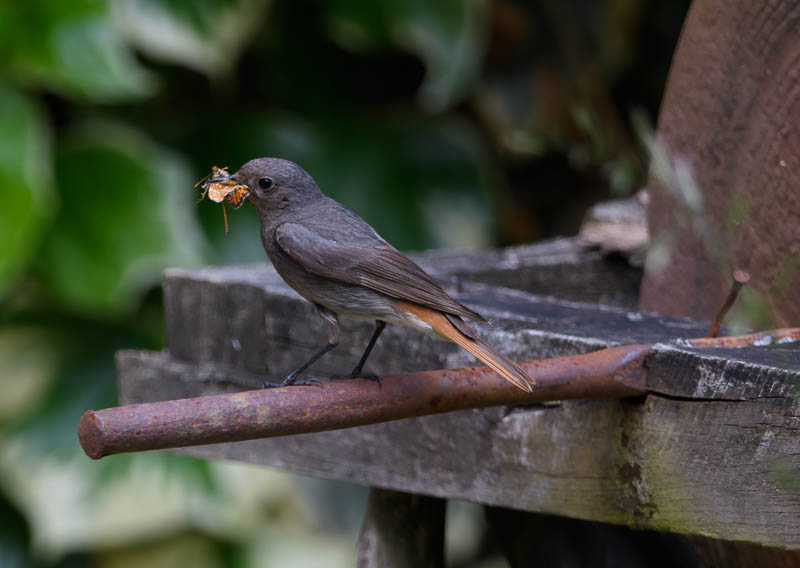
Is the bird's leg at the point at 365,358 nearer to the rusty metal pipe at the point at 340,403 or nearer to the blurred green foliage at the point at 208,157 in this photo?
the rusty metal pipe at the point at 340,403

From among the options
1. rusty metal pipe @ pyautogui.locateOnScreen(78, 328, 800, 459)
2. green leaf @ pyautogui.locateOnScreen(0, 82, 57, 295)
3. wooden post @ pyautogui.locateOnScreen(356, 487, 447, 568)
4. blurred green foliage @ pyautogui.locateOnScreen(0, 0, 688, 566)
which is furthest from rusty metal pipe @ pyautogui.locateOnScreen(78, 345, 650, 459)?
green leaf @ pyautogui.locateOnScreen(0, 82, 57, 295)

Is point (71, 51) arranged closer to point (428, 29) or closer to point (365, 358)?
point (428, 29)

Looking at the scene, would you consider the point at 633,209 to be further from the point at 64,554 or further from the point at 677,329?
the point at 64,554

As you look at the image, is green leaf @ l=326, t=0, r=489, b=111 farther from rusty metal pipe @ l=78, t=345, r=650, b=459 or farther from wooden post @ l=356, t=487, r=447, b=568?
rusty metal pipe @ l=78, t=345, r=650, b=459

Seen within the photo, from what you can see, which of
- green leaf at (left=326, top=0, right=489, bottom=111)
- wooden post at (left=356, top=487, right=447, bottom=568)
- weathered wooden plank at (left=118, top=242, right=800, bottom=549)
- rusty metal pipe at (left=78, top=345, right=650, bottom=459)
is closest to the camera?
rusty metal pipe at (left=78, top=345, right=650, bottom=459)

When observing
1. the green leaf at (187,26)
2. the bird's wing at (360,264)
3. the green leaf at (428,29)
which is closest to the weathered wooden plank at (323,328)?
the bird's wing at (360,264)

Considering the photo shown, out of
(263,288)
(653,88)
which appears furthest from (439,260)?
(653,88)

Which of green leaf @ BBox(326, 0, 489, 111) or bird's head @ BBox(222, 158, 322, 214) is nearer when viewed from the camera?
bird's head @ BBox(222, 158, 322, 214)
